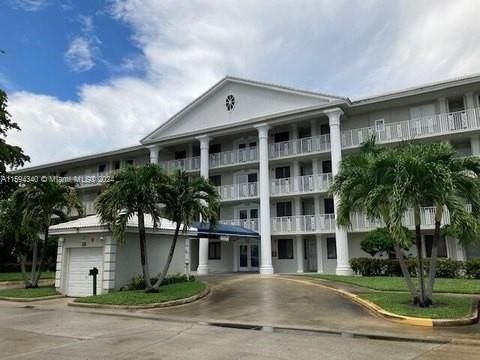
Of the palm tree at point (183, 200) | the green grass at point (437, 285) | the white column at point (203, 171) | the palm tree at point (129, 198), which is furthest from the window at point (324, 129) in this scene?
the palm tree at point (129, 198)

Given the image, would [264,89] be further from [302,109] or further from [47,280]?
[47,280]

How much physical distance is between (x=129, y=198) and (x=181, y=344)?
8.50m

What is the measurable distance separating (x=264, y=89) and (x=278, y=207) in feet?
27.7

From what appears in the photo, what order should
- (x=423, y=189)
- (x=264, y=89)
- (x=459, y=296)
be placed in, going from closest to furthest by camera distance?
(x=423, y=189), (x=459, y=296), (x=264, y=89)

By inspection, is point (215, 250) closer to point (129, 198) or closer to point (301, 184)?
point (301, 184)

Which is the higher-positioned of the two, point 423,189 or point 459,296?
Answer: point 423,189

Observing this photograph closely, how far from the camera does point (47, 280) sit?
26.8m

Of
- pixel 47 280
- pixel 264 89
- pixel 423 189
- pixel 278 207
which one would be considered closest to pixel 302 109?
pixel 264 89

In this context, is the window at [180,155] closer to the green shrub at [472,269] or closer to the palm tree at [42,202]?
the palm tree at [42,202]

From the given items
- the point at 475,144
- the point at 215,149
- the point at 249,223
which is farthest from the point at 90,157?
the point at 475,144

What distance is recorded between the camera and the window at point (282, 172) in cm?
3103

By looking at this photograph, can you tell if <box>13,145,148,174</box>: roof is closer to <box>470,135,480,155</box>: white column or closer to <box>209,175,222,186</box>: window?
<box>209,175,222,186</box>: window

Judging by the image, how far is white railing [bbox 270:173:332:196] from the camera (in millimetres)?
28164

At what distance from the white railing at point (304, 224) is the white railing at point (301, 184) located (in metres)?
1.73
